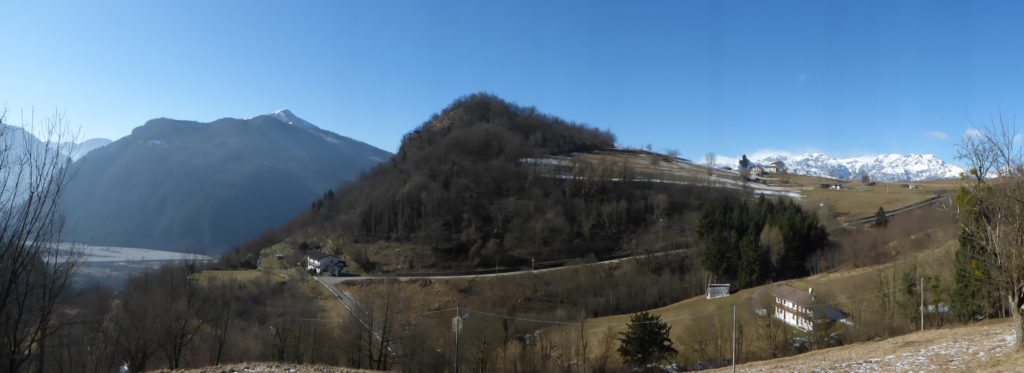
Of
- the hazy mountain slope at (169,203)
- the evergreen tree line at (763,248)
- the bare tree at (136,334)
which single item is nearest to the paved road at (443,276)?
the evergreen tree line at (763,248)

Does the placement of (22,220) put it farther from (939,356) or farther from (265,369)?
(939,356)

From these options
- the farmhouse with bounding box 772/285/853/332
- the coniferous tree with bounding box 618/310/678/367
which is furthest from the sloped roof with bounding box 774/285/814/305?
the coniferous tree with bounding box 618/310/678/367

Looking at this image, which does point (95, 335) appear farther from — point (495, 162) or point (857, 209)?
point (857, 209)

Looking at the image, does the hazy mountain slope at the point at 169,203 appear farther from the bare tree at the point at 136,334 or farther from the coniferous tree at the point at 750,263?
the coniferous tree at the point at 750,263

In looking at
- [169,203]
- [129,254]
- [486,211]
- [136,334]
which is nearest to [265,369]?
[136,334]

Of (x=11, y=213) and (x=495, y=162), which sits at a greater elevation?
(x=495, y=162)

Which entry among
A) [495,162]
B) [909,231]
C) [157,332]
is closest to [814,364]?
[157,332]

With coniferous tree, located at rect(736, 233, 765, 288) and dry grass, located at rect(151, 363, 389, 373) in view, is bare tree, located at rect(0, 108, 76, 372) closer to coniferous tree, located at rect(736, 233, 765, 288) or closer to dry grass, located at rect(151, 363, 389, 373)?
dry grass, located at rect(151, 363, 389, 373)
